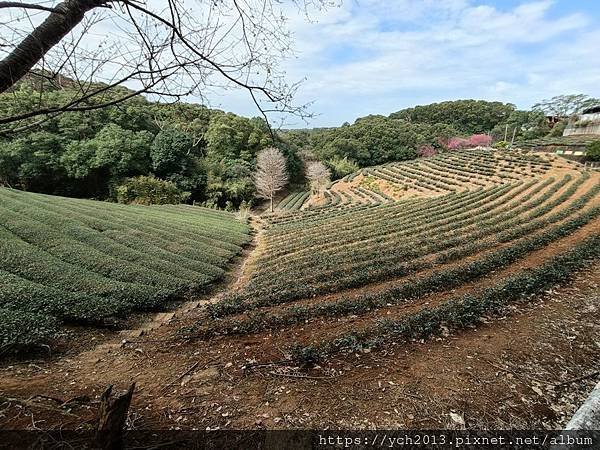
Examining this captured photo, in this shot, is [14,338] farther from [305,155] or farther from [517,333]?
[305,155]

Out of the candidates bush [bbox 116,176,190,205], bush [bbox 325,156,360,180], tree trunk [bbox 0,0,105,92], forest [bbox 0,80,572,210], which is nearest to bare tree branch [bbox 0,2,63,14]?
tree trunk [bbox 0,0,105,92]

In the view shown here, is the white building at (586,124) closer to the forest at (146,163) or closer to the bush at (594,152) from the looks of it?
the forest at (146,163)

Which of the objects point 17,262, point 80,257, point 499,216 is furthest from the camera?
point 499,216

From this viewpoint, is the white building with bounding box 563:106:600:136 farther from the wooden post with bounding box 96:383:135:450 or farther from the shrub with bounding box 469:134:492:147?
the wooden post with bounding box 96:383:135:450

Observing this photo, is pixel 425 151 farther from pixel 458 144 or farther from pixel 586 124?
pixel 586 124

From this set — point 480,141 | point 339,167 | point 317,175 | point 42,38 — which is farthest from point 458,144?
point 42,38

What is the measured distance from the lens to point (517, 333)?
4707 mm

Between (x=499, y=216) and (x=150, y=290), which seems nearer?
(x=150, y=290)

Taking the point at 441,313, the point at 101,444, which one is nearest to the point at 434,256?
the point at 441,313

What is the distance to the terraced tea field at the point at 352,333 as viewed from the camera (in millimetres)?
3240

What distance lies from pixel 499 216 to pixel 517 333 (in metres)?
13.9

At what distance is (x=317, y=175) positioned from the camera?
50.0 m

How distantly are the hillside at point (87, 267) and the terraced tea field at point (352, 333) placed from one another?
0.28ft

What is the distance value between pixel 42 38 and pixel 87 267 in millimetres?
9565
